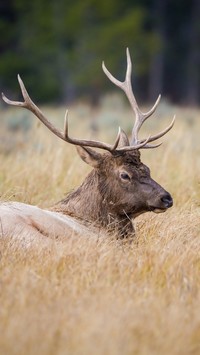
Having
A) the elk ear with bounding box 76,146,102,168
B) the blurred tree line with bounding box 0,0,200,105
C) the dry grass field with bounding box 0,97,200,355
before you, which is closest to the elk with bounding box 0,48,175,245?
the elk ear with bounding box 76,146,102,168

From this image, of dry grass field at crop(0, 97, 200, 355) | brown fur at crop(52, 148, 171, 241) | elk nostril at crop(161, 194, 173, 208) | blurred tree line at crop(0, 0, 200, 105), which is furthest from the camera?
blurred tree line at crop(0, 0, 200, 105)

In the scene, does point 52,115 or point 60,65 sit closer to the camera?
point 52,115

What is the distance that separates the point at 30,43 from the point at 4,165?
891 inches

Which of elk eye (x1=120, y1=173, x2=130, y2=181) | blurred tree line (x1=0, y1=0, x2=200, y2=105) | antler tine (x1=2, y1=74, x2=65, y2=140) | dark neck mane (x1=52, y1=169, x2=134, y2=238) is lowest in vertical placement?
blurred tree line (x1=0, y1=0, x2=200, y2=105)

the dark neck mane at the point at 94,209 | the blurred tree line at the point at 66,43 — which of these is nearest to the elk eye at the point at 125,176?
the dark neck mane at the point at 94,209

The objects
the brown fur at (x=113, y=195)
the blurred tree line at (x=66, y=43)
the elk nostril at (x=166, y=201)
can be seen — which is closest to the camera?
the elk nostril at (x=166, y=201)

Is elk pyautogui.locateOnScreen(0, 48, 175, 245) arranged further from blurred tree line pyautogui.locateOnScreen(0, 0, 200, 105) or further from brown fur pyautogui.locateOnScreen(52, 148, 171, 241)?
blurred tree line pyautogui.locateOnScreen(0, 0, 200, 105)

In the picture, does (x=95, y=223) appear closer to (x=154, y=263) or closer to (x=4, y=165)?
(x=154, y=263)

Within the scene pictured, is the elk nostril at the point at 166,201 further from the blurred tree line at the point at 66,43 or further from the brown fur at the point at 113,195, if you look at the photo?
the blurred tree line at the point at 66,43

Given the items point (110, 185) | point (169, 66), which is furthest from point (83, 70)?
point (110, 185)

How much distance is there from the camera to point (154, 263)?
5652 mm

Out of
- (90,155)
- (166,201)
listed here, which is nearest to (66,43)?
(90,155)

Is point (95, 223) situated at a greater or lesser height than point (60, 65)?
greater

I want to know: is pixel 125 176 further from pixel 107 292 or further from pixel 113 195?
pixel 107 292
